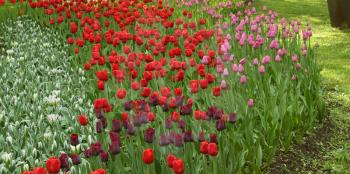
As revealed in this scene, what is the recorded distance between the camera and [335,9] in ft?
39.8

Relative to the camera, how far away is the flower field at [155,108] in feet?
13.8

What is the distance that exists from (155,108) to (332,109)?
2.77 m

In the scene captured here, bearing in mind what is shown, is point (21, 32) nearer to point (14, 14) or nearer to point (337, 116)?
point (14, 14)

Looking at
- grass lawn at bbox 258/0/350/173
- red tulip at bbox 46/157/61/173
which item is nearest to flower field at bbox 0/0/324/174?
red tulip at bbox 46/157/61/173

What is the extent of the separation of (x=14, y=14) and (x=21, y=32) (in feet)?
4.60

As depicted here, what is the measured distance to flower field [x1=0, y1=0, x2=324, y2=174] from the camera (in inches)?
165

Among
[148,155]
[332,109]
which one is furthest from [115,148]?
[332,109]

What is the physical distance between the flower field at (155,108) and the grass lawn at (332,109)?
0.30m

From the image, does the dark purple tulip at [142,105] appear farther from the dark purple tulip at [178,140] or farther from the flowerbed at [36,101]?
the flowerbed at [36,101]

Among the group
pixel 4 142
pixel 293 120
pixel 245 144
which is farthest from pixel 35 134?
pixel 293 120

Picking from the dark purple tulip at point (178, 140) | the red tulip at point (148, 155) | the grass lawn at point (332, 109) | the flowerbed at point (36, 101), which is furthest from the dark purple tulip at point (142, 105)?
the grass lawn at point (332, 109)

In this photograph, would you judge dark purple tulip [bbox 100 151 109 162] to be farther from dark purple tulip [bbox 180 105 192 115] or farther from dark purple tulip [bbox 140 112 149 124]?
dark purple tulip [bbox 180 105 192 115]

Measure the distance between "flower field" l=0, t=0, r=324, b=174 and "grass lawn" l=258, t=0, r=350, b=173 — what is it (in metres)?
0.30

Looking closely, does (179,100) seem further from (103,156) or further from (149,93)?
(103,156)
